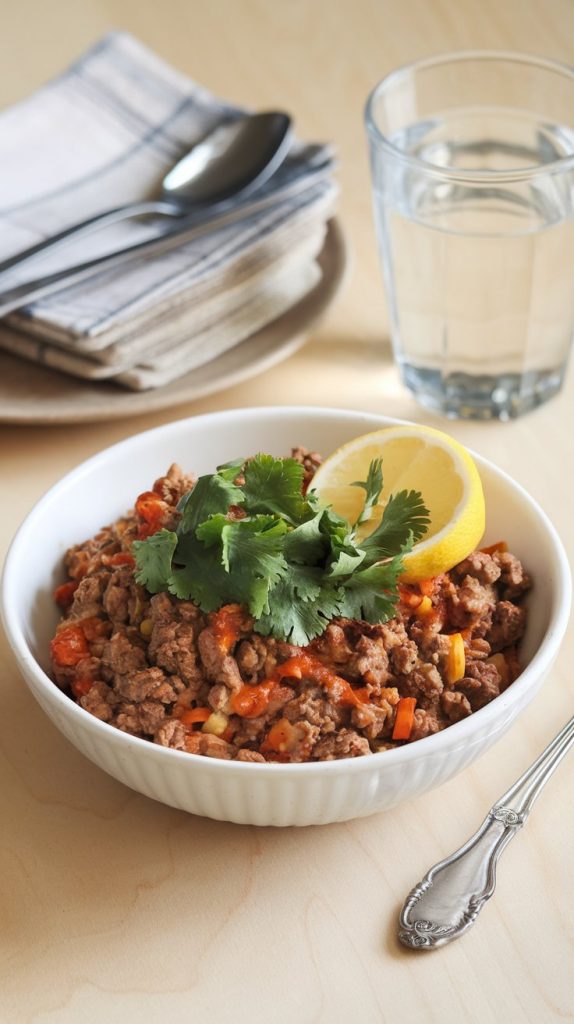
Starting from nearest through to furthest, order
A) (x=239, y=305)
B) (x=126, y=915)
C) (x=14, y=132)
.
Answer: (x=126, y=915) < (x=239, y=305) < (x=14, y=132)

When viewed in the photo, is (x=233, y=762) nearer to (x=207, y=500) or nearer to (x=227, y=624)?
(x=227, y=624)

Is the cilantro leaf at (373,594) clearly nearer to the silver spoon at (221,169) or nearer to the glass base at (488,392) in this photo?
the glass base at (488,392)

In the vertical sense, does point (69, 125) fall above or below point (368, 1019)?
above

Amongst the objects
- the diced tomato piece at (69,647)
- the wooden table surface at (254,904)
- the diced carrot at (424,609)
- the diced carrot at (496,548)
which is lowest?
the wooden table surface at (254,904)

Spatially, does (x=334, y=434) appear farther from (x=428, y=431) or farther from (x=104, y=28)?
Answer: (x=104, y=28)

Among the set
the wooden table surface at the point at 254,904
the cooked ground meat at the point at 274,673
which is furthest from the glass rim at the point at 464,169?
the cooked ground meat at the point at 274,673

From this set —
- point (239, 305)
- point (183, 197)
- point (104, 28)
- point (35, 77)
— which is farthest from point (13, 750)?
point (104, 28)
